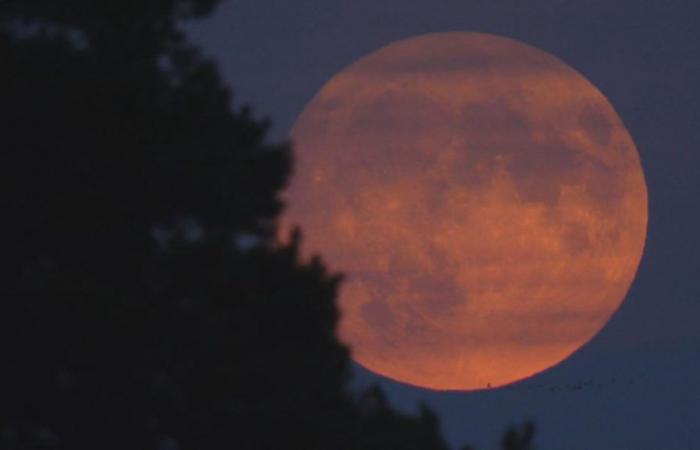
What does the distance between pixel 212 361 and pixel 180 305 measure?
0.59 meters

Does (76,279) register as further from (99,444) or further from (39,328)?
(99,444)

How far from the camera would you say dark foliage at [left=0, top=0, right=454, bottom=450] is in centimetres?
1309

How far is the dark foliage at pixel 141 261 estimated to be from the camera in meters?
13.1

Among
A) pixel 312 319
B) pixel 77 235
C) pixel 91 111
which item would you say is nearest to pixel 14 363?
pixel 77 235

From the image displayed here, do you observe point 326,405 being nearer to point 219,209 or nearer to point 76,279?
point 219,209

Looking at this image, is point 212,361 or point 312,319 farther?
point 312,319

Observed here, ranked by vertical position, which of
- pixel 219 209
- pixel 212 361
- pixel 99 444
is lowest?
pixel 99 444

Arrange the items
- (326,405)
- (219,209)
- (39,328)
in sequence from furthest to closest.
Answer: (326,405) < (219,209) < (39,328)

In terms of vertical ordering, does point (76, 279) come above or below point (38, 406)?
above

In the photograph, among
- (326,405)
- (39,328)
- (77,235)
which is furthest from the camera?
(326,405)

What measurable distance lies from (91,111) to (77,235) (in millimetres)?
1037

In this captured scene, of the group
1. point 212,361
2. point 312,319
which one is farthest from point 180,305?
point 312,319

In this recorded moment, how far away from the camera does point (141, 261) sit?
1412 centimetres

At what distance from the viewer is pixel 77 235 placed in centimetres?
1373
